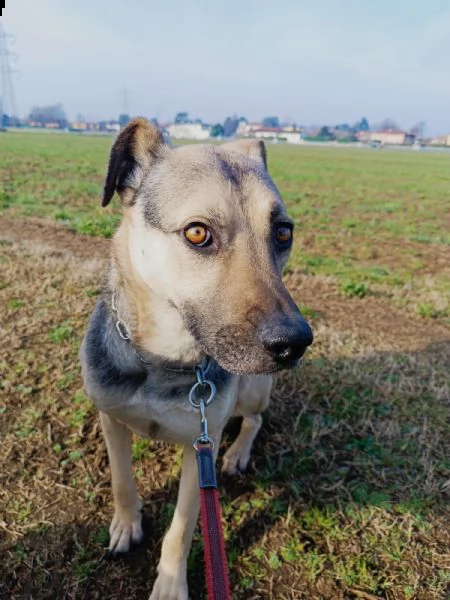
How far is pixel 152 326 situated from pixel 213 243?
64 cm

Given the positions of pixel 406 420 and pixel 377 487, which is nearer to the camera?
pixel 377 487

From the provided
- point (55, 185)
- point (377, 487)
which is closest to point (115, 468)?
point (377, 487)

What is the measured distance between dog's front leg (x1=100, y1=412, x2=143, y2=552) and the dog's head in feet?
3.09

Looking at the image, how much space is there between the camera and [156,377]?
2.55m

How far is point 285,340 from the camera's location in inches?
71.7

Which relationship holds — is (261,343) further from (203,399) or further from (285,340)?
(203,399)

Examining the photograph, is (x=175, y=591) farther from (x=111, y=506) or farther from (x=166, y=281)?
(x=166, y=281)

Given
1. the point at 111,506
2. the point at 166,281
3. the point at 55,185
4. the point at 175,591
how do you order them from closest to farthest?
the point at 166,281 < the point at 175,591 < the point at 111,506 < the point at 55,185

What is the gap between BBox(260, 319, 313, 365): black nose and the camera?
183cm

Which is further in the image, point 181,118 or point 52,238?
point 181,118

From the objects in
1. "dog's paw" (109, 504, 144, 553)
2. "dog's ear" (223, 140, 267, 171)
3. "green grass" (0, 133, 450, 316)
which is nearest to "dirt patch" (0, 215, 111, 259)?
"green grass" (0, 133, 450, 316)

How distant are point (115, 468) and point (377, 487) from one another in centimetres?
185

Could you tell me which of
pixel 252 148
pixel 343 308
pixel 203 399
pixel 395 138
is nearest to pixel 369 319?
pixel 343 308

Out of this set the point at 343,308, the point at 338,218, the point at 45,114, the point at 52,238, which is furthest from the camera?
the point at 45,114
